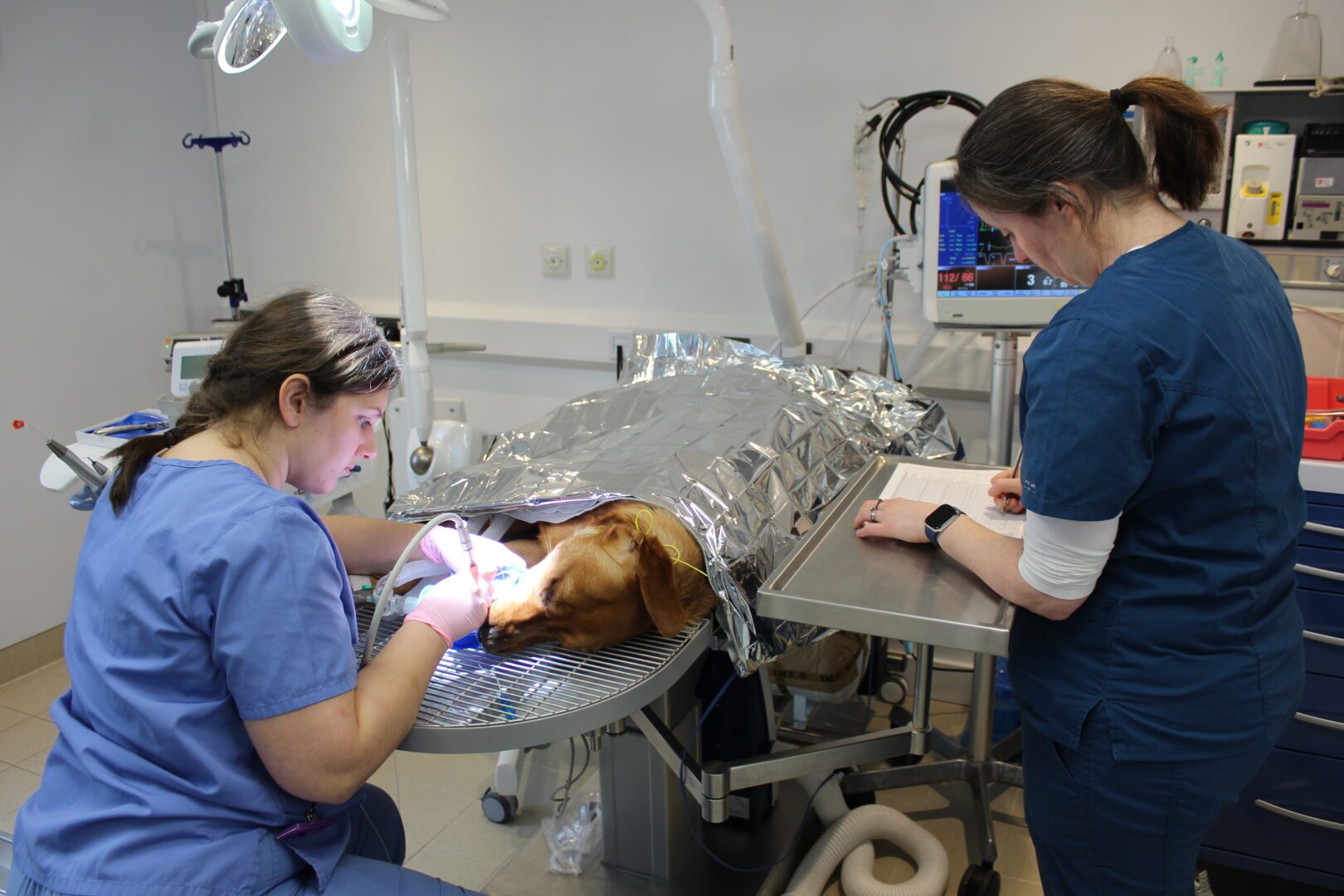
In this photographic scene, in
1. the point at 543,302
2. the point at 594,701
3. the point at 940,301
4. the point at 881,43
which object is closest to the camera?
the point at 594,701

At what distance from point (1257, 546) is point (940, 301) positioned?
1178 millimetres

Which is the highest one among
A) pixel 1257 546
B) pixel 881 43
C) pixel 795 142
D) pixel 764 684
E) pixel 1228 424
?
pixel 881 43

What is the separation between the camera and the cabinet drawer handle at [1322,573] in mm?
1733

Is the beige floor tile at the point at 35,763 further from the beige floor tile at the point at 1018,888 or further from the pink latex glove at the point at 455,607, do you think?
the beige floor tile at the point at 1018,888

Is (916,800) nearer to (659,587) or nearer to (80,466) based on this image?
(659,587)

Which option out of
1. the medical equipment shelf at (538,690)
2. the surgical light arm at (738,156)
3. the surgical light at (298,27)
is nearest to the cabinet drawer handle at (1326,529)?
the surgical light arm at (738,156)

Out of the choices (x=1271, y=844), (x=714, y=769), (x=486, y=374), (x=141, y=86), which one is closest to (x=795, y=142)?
(x=486, y=374)

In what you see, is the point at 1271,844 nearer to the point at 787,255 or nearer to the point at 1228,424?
the point at 1228,424

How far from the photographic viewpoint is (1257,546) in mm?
1012

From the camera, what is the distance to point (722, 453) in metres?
1.50

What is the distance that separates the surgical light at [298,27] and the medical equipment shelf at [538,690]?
82 cm

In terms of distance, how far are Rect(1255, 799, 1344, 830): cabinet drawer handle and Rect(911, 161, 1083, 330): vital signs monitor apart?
1.08 m

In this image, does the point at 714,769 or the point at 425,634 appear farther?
the point at 714,769

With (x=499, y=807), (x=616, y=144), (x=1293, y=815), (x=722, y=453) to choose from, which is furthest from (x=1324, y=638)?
(x=616, y=144)
